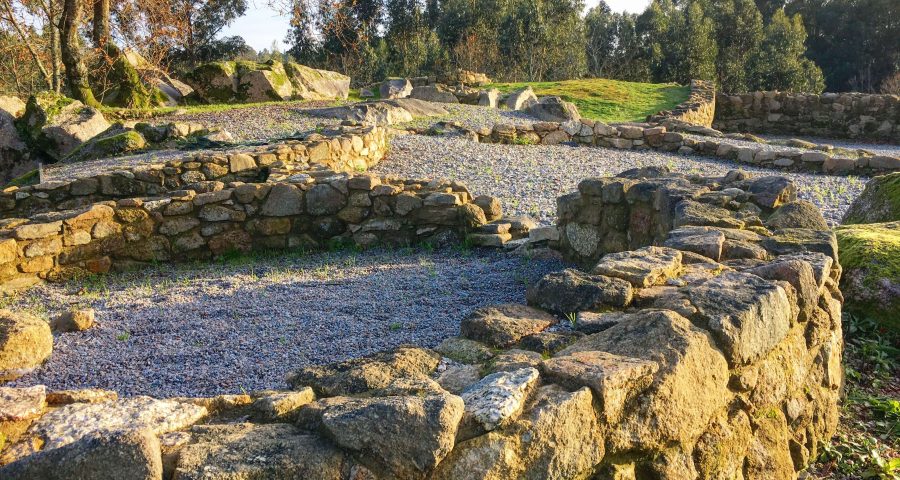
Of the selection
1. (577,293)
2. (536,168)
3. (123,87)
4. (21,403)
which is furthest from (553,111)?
(21,403)

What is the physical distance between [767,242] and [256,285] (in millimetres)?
4093

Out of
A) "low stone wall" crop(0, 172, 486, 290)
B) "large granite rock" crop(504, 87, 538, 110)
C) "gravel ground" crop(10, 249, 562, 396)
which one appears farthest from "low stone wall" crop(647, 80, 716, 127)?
"gravel ground" crop(10, 249, 562, 396)

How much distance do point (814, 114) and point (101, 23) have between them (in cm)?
2060

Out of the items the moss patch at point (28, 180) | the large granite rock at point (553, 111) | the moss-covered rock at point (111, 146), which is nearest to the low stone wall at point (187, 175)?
the moss patch at point (28, 180)

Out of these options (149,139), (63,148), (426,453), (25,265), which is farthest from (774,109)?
(426,453)

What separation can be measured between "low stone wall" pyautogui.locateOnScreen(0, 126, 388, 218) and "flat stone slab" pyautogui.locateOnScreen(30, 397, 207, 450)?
539cm

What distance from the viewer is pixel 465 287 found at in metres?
5.62

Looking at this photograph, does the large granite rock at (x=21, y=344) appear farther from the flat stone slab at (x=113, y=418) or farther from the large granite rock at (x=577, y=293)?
the large granite rock at (x=577, y=293)

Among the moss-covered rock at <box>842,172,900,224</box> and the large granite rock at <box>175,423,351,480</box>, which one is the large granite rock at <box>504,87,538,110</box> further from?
the large granite rock at <box>175,423,351,480</box>

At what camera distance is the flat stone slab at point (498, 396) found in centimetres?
224

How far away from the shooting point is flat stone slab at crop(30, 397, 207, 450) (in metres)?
Result: 2.37

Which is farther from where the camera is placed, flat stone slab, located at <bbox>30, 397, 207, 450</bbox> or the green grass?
the green grass

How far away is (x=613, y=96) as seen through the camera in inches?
891

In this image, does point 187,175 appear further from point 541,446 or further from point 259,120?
point 541,446
